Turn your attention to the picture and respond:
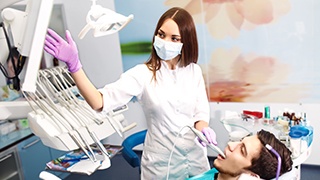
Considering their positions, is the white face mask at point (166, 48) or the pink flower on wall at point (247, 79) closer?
the white face mask at point (166, 48)

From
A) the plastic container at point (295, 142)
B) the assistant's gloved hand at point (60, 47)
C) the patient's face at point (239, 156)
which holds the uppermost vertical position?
the assistant's gloved hand at point (60, 47)

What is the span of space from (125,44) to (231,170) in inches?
83.9

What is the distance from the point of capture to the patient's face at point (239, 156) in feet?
4.37

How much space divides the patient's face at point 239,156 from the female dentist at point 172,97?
0.10 meters

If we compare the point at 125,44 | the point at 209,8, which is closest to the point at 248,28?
the point at 209,8

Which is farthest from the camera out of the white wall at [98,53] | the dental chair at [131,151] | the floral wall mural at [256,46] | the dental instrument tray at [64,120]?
the white wall at [98,53]

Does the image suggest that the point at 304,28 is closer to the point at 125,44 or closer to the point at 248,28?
the point at 248,28

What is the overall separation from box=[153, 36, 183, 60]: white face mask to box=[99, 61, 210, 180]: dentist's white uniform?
0.07 metres

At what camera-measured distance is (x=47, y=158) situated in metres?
2.75

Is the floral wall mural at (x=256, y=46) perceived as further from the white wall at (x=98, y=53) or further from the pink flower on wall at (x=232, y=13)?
the white wall at (x=98, y=53)

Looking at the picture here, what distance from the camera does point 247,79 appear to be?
2834mm

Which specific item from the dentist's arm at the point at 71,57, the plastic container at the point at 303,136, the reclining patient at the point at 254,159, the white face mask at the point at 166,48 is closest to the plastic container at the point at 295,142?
the plastic container at the point at 303,136

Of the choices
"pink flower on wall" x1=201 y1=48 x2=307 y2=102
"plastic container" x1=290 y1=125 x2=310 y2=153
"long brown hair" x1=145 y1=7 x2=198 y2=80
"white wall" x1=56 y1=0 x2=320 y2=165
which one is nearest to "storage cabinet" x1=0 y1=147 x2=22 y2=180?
"white wall" x1=56 y1=0 x2=320 y2=165

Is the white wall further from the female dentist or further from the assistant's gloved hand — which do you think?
the assistant's gloved hand
